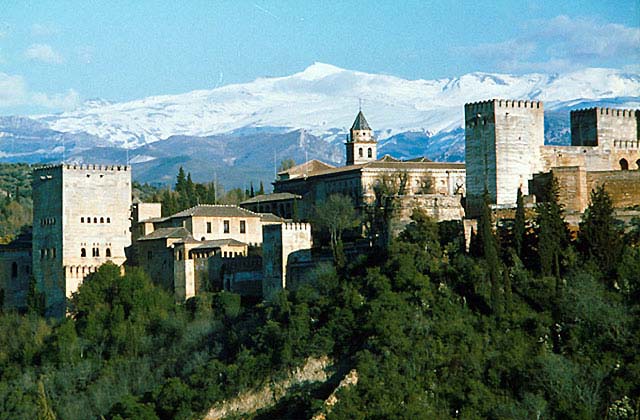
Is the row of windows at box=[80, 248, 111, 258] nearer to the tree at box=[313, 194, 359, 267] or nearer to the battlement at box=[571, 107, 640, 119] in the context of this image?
the tree at box=[313, 194, 359, 267]

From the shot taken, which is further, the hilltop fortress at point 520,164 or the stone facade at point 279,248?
the stone facade at point 279,248

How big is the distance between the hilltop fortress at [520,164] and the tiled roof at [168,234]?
14.4 m

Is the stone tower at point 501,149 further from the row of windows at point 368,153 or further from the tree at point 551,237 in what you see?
the row of windows at point 368,153

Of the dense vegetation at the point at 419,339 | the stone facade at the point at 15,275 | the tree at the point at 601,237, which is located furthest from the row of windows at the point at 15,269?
the tree at the point at 601,237

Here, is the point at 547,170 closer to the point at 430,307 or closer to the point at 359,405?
the point at 430,307

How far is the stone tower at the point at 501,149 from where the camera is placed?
5050cm

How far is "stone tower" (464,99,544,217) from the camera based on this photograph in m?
50.5

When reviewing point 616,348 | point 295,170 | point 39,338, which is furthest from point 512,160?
point 295,170

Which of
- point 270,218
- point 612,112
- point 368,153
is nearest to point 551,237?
point 612,112

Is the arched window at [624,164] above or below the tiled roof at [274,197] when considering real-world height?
above

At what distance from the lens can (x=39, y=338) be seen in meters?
57.7

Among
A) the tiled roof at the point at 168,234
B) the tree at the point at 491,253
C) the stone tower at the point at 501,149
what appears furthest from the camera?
the tiled roof at the point at 168,234

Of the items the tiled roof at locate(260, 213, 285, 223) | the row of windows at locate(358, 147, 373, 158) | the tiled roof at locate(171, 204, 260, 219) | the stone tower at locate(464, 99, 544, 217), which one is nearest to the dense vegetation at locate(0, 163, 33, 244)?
the tiled roof at locate(171, 204, 260, 219)

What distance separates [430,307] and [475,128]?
359 inches
